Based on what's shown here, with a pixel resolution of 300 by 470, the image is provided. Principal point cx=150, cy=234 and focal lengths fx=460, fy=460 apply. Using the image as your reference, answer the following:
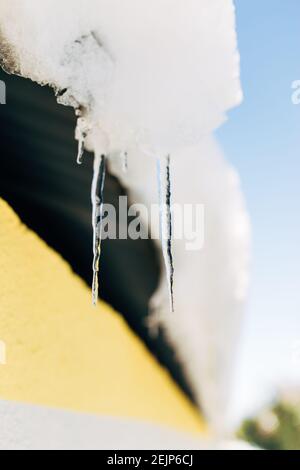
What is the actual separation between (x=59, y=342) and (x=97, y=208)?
0.44 m

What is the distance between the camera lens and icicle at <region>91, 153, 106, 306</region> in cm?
134

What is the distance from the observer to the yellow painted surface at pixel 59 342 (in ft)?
4.03

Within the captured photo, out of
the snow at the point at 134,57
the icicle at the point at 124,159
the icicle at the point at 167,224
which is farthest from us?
the icicle at the point at 124,159

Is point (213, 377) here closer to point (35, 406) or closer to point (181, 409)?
point (181, 409)

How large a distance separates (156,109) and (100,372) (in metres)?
0.97

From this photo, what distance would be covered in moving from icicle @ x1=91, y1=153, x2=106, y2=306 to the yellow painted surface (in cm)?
17

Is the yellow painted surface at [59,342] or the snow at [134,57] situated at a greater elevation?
the snow at [134,57]

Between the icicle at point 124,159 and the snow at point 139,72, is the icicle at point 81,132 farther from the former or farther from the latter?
the icicle at point 124,159

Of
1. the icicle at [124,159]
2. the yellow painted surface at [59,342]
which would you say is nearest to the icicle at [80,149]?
the icicle at [124,159]

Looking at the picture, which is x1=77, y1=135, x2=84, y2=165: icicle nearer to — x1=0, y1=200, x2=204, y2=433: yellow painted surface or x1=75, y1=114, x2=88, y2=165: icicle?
x1=75, y1=114, x2=88, y2=165: icicle

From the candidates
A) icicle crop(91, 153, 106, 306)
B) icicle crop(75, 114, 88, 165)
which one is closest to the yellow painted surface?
icicle crop(91, 153, 106, 306)

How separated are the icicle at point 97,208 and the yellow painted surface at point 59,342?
0.54ft

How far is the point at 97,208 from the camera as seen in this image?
1344 mm

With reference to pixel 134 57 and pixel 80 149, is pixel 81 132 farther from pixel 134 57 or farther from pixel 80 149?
pixel 134 57
